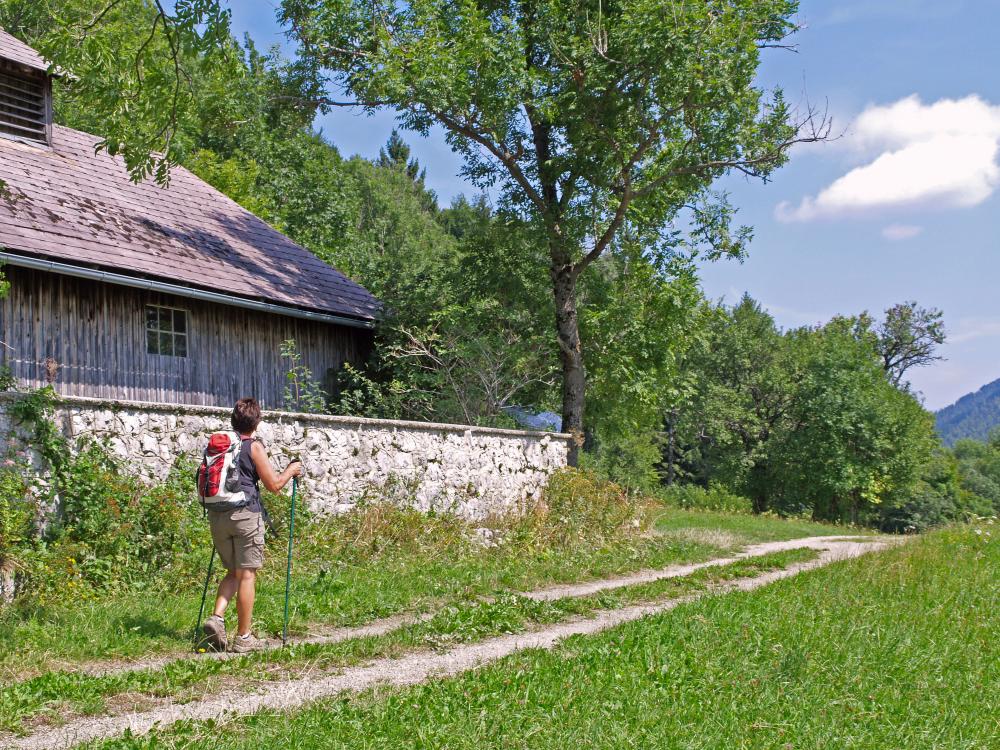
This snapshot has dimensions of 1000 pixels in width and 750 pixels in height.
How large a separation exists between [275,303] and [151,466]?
6.97 m

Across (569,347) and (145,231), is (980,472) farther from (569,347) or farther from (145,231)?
(145,231)

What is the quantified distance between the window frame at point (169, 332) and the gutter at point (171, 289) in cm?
35

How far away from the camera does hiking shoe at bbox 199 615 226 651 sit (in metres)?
7.21

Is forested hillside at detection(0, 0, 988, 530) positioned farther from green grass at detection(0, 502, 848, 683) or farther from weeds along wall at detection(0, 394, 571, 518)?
green grass at detection(0, 502, 848, 683)

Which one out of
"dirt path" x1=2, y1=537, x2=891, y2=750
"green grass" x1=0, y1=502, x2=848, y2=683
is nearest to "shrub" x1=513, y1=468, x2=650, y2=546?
"green grass" x1=0, y1=502, x2=848, y2=683

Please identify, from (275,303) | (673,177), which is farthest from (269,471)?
(673,177)

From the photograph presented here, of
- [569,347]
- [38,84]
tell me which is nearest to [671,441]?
[569,347]

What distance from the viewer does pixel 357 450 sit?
1229 centimetres

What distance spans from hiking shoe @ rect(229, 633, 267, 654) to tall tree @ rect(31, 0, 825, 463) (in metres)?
12.2

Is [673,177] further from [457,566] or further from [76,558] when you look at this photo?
[76,558]

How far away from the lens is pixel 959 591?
10.2 meters

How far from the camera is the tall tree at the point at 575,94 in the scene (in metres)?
17.1

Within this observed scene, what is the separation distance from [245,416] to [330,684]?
2368 millimetres

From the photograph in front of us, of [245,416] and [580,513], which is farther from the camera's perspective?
[580,513]
